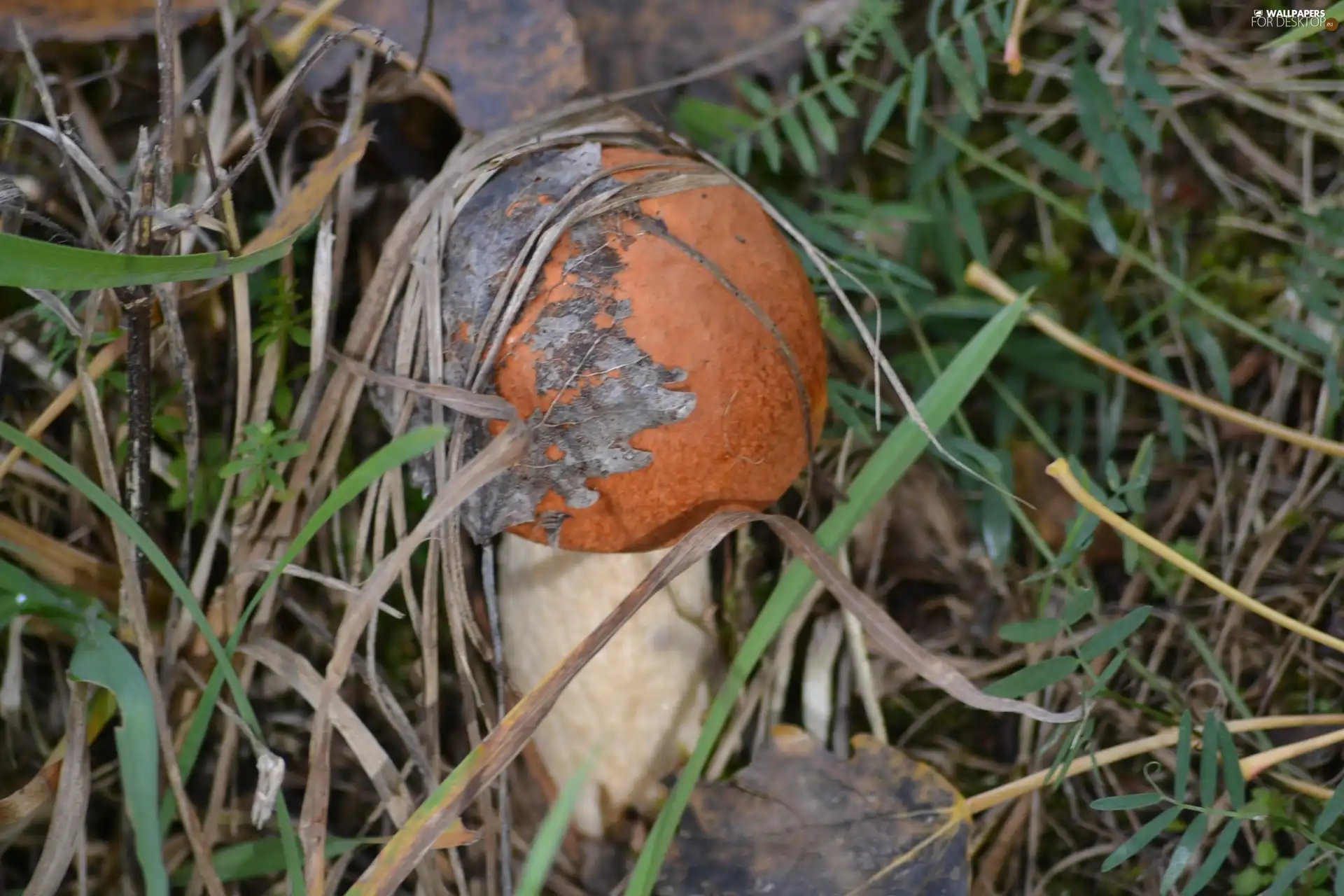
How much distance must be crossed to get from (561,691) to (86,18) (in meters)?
1.39

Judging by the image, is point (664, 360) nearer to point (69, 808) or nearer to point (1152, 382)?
point (1152, 382)

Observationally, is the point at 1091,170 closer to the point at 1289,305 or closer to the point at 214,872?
the point at 1289,305

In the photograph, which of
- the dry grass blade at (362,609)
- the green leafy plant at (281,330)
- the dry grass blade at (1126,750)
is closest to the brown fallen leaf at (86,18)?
the green leafy plant at (281,330)

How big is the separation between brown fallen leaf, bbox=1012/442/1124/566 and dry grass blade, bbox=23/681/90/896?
5.15 feet

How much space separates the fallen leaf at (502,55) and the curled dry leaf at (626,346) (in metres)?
0.30

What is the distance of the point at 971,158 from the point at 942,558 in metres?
0.75

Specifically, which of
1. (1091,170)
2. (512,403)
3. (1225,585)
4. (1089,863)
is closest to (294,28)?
(512,403)

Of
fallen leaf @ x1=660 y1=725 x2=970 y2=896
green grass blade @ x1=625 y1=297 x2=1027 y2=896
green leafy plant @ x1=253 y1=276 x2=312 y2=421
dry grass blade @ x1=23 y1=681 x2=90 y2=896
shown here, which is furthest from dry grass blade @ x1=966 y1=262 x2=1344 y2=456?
dry grass blade @ x1=23 y1=681 x2=90 y2=896

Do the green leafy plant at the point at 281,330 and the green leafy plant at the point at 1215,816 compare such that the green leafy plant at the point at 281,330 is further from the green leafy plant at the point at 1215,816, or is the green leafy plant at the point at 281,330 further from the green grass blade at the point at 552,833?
the green leafy plant at the point at 1215,816

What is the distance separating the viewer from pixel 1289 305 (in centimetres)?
190

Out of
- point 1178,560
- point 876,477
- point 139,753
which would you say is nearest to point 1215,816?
point 1178,560

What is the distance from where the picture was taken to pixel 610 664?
1.69 m

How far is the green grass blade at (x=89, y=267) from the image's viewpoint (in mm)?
1134

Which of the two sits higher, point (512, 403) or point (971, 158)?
point (971, 158)
